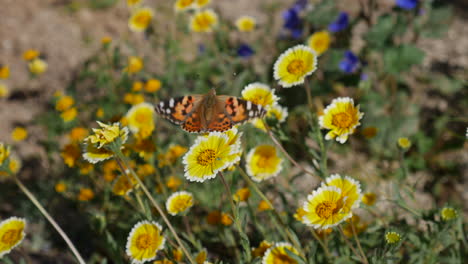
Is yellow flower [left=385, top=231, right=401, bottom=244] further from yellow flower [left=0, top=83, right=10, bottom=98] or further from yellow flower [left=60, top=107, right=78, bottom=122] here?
yellow flower [left=0, top=83, right=10, bottom=98]

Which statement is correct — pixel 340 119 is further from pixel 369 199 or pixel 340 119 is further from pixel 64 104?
pixel 64 104

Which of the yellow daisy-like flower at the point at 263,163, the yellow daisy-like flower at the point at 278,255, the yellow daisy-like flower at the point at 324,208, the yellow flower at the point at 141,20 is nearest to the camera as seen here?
the yellow daisy-like flower at the point at 324,208

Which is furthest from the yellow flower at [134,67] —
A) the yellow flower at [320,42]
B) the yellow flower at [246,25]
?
the yellow flower at [320,42]

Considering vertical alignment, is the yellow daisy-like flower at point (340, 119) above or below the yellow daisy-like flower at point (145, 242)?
above

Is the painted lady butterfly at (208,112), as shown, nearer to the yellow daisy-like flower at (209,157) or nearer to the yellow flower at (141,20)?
the yellow daisy-like flower at (209,157)

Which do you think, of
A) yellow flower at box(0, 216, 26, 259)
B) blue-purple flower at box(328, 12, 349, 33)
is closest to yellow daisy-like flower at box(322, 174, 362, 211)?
yellow flower at box(0, 216, 26, 259)
